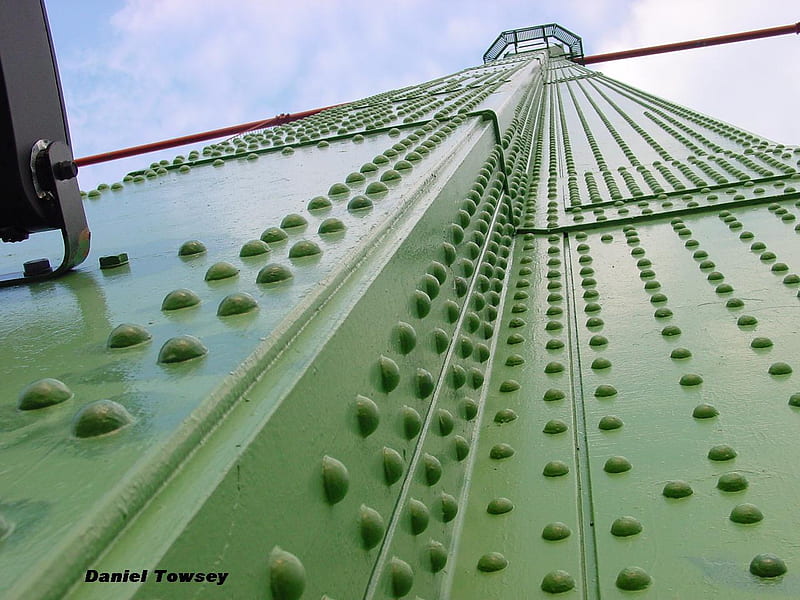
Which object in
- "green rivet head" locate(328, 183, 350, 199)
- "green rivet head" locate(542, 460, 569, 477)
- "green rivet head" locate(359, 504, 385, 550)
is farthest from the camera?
"green rivet head" locate(328, 183, 350, 199)

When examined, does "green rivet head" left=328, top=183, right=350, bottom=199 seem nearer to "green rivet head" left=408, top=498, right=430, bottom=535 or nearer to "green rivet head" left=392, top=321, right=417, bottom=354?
"green rivet head" left=392, top=321, right=417, bottom=354

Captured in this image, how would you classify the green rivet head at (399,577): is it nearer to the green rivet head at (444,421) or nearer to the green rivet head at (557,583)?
the green rivet head at (557,583)

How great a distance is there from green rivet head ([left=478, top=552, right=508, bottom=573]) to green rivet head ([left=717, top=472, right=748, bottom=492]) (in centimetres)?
52

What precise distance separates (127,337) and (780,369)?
1.85 metres

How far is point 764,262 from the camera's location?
3508mm

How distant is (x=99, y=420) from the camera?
1056 mm

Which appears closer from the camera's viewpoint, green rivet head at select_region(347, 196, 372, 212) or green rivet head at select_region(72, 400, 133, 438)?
green rivet head at select_region(72, 400, 133, 438)

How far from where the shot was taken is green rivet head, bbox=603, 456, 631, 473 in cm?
200

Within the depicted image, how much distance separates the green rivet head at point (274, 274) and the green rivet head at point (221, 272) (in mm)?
183

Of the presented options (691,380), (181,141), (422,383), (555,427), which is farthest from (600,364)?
(181,141)

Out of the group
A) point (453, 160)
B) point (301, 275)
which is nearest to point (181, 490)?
point (301, 275)

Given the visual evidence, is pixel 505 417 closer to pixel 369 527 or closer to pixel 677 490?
pixel 677 490

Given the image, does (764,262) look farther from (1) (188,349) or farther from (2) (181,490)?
(2) (181,490)

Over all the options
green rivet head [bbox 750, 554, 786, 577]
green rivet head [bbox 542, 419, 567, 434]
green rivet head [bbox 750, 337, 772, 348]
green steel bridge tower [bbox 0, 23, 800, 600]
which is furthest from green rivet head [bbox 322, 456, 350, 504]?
green rivet head [bbox 750, 337, 772, 348]
